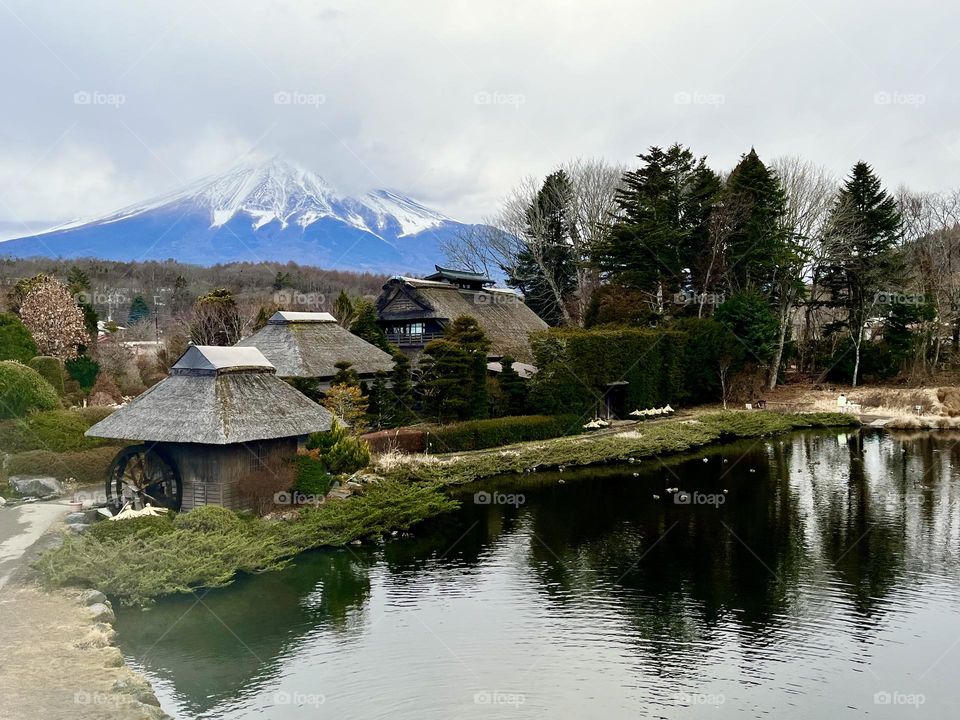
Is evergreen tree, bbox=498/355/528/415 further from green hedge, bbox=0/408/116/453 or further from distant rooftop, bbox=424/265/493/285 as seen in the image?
green hedge, bbox=0/408/116/453

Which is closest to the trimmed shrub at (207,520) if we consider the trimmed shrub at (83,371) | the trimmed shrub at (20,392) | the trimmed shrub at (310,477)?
the trimmed shrub at (310,477)

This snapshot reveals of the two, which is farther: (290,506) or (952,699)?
(290,506)

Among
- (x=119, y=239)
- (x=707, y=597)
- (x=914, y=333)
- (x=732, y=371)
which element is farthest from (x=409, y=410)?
(x=119, y=239)

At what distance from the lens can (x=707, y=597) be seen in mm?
15484

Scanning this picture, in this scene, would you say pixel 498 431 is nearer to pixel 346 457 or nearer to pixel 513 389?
pixel 513 389

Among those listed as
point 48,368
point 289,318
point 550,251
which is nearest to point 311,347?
point 289,318

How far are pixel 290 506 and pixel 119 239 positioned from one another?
663ft

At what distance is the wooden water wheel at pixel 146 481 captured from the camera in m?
19.3

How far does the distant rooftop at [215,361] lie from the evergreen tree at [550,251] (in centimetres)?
3513

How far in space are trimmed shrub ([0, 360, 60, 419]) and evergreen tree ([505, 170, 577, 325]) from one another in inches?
1444

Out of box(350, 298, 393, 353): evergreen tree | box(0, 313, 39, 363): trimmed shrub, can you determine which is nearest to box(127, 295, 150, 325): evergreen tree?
box(350, 298, 393, 353): evergreen tree

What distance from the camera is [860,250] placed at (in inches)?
1996

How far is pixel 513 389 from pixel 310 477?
1542 centimetres

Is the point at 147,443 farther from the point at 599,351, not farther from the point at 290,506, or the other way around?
the point at 599,351
